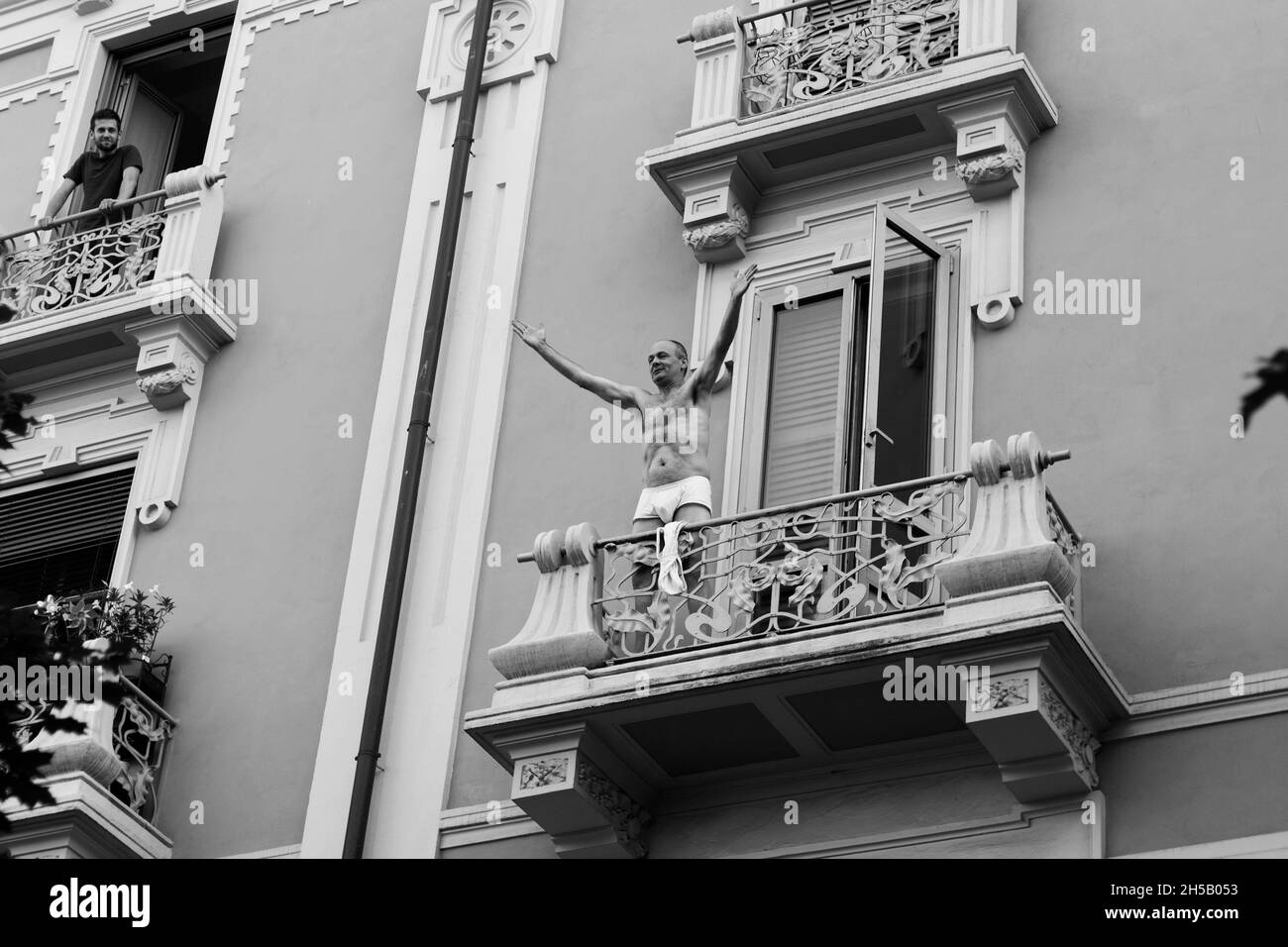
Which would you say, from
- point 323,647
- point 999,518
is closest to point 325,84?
point 323,647

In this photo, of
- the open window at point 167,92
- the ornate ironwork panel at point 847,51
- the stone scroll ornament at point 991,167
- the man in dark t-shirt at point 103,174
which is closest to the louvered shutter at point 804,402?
the stone scroll ornament at point 991,167

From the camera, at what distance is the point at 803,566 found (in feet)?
39.2

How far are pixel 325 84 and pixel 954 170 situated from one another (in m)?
4.80

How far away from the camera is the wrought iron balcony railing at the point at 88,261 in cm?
1568

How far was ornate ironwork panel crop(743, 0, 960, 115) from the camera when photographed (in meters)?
14.1

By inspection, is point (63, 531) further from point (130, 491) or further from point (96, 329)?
point (96, 329)

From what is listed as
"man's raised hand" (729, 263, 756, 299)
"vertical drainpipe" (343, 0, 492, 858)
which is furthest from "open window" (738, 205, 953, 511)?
"vertical drainpipe" (343, 0, 492, 858)

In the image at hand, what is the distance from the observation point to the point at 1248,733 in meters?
11.2

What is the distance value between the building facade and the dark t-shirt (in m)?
0.37

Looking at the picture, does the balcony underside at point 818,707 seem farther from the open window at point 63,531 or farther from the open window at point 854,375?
the open window at point 63,531

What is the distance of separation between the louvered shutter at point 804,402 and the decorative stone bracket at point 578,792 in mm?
1845

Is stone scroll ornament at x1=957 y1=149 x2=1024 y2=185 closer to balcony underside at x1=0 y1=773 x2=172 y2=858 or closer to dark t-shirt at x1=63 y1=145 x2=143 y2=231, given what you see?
balcony underside at x1=0 y1=773 x2=172 y2=858
